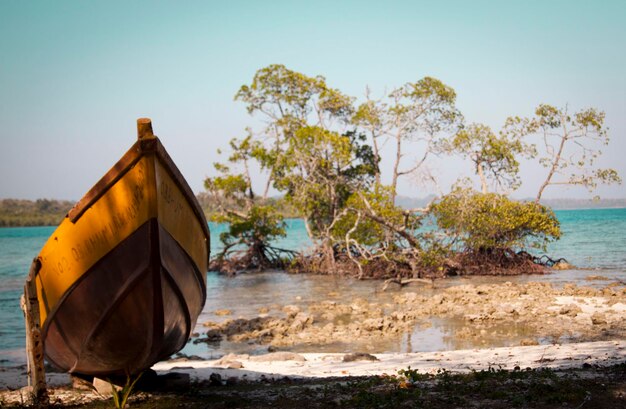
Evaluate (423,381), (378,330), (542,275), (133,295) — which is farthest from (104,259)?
(542,275)

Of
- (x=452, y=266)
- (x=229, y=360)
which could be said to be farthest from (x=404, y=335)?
(x=452, y=266)

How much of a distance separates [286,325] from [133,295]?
814 centimetres

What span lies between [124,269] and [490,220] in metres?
17.6

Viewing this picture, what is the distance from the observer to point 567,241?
Answer: 39.2 meters

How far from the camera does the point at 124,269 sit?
5.79 metres

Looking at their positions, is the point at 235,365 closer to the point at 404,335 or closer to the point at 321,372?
the point at 321,372

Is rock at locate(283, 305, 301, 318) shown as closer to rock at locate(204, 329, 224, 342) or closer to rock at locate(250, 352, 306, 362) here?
rock at locate(204, 329, 224, 342)

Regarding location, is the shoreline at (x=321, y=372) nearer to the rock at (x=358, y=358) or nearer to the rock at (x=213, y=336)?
the rock at (x=358, y=358)

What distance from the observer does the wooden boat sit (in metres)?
5.55

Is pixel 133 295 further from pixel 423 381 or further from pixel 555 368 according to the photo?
pixel 555 368

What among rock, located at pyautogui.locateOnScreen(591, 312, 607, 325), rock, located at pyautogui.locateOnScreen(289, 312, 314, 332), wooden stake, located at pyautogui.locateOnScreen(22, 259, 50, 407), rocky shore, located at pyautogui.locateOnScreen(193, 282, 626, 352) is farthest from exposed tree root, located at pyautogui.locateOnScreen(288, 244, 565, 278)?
wooden stake, located at pyautogui.locateOnScreen(22, 259, 50, 407)

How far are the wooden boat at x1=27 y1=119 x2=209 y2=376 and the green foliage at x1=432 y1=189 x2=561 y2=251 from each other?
16363mm

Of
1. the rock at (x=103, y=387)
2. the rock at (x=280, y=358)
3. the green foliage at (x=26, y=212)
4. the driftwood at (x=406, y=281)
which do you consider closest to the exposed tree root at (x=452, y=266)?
the driftwood at (x=406, y=281)

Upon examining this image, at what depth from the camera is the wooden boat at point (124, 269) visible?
18.2 ft
